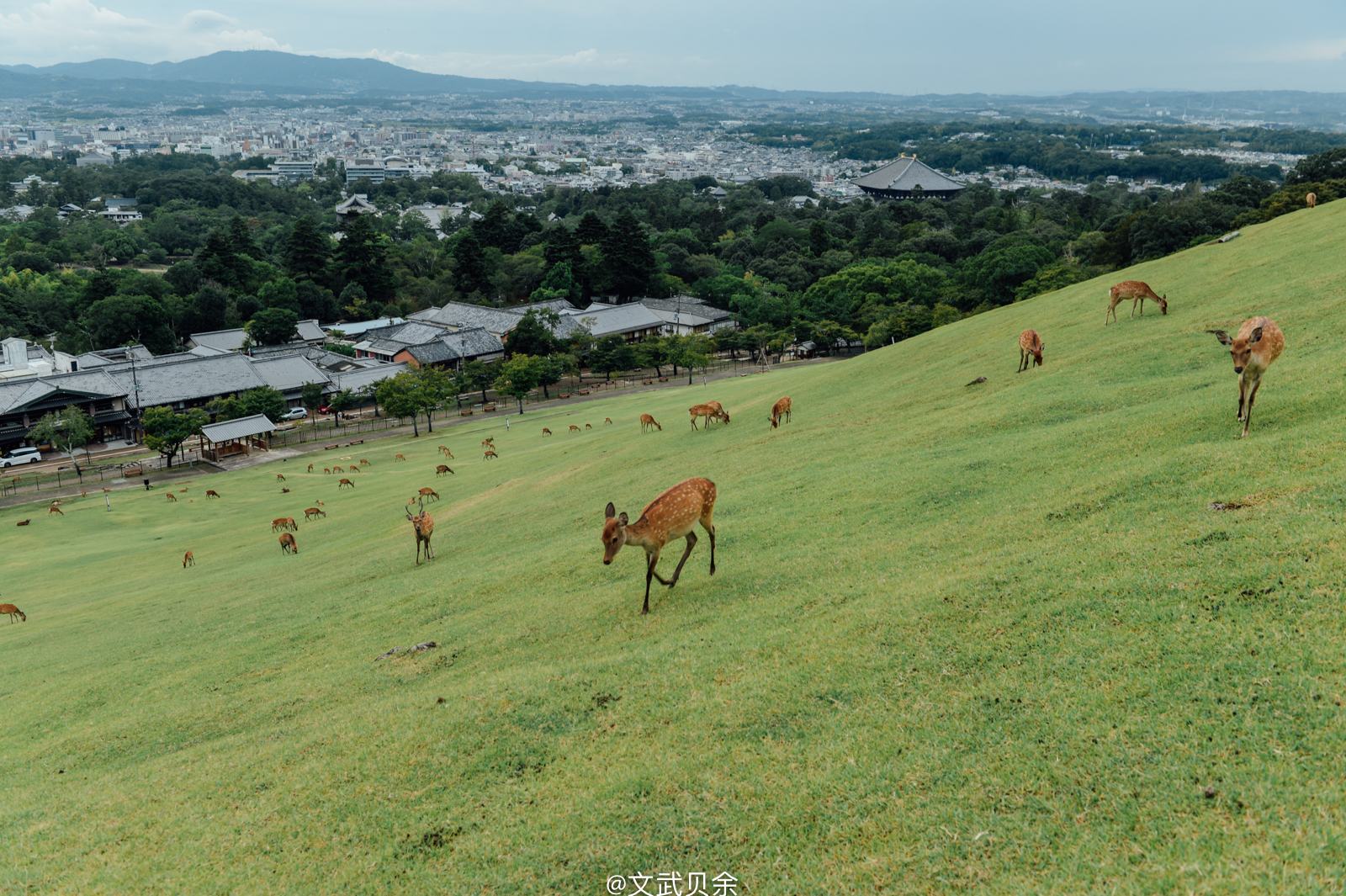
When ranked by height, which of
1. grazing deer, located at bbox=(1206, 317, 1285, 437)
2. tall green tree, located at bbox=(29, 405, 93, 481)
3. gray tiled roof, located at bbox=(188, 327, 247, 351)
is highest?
grazing deer, located at bbox=(1206, 317, 1285, 437)

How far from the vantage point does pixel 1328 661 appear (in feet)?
19.1

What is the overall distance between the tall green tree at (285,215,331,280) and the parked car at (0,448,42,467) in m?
41.0

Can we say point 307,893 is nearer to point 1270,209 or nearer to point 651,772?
point 651,772

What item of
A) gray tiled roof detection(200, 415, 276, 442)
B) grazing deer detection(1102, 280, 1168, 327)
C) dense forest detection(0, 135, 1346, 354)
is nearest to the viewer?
grazing deer detection(1102, 280, 1168, 327)

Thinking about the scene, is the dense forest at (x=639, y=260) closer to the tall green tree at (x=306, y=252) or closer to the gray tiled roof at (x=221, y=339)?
the tall green tree at (x=306, y=252)

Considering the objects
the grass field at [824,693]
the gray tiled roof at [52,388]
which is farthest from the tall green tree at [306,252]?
the grass field at [824,693]

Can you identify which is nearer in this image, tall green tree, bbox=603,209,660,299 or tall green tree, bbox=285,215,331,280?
tall green tree, bbox=603,209,660,299

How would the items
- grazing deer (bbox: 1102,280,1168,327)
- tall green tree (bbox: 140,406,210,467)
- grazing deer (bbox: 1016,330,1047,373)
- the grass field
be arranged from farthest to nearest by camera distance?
tall green tree (bbox: 140,406,210,467), grazing deer (bbox: 1102,280,1168,327), grazing deer (bbox: 1016,330,1047,373), the grass field

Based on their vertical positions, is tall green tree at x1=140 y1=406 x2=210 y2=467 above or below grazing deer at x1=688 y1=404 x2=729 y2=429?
below

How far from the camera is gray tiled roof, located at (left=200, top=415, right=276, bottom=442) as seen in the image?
48053 millimetres

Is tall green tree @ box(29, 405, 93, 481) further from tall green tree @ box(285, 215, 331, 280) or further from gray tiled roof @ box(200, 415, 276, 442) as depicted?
tall green tree @ box(285, 215, 331, 280)

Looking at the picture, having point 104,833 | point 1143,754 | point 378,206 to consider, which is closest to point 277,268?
point 378,206

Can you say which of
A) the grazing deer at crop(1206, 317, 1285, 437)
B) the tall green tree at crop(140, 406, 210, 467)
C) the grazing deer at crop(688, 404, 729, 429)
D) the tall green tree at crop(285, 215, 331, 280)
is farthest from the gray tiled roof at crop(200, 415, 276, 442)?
the grazing deer at crop(1206, 317, 1285, 437)

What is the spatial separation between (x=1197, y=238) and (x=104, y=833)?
55.9 m
